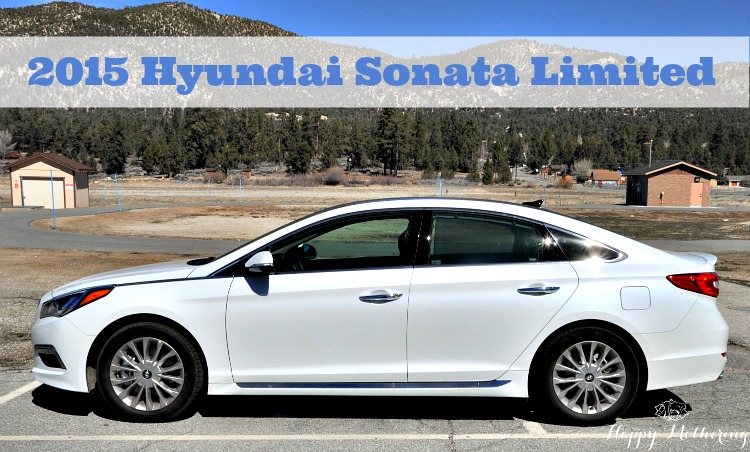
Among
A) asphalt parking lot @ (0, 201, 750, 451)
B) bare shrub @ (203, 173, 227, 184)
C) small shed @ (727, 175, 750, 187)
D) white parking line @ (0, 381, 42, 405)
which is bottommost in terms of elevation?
small shed @ (727, 175, 750, 187)

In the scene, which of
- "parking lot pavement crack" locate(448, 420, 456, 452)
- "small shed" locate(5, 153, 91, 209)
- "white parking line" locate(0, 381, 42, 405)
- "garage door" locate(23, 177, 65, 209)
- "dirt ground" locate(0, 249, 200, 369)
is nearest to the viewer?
"parking lot pavement crack" locate(448, 420, 456, 452)

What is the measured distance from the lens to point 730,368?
6188mm

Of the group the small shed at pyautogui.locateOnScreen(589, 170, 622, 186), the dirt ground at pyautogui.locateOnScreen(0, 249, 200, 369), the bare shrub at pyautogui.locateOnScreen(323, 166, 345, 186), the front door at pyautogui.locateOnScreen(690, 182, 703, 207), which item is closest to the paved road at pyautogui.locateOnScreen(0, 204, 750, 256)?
the dirt ground at pyautogui.locateOnScreen(0, 249, 200, 369)

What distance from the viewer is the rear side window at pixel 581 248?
4539 millimetres

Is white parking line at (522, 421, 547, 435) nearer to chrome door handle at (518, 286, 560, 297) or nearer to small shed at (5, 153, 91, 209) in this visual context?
chrome door handle at (518, 286, 560, 297)

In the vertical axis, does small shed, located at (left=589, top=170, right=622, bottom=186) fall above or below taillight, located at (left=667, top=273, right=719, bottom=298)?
below

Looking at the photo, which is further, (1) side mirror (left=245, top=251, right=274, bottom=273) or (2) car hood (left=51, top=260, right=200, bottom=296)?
(2) car hood (left=51, top=260, right=200, bottom=296)

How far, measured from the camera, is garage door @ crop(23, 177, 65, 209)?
141 feet

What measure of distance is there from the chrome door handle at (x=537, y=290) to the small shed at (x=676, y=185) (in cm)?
5503

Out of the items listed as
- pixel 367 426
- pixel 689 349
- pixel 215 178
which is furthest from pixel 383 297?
pixel 215 178

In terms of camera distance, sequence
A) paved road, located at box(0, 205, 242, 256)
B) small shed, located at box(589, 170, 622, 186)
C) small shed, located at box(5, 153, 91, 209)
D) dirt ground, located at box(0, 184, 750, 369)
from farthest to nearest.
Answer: small shed, located at box(589, 170, 622, 186), small shed, located at box(5, 153, 91, 209), paved road, located at box(0, 205, 242, 256), dirt ground, located at box(0, 184, 750, 369)

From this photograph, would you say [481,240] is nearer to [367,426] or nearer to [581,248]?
[581,248]

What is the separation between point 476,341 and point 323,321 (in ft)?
3.43

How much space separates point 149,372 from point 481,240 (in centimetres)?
250
